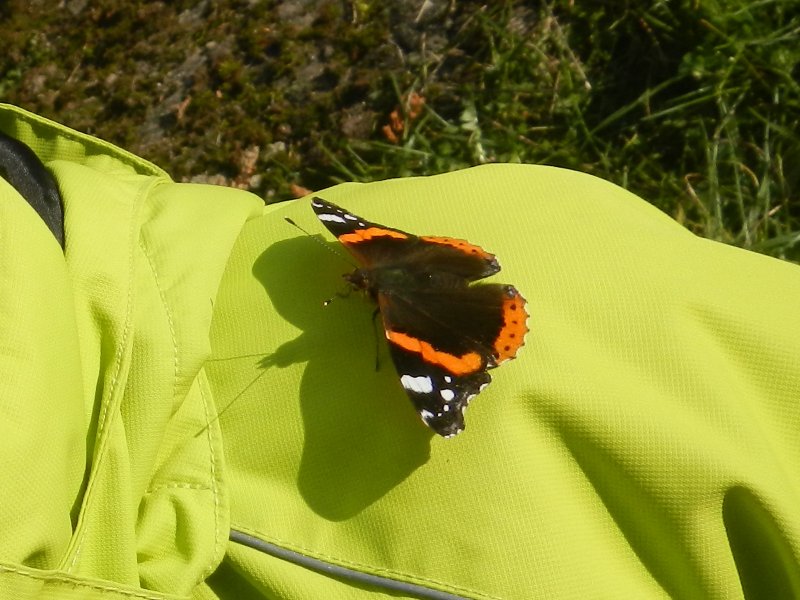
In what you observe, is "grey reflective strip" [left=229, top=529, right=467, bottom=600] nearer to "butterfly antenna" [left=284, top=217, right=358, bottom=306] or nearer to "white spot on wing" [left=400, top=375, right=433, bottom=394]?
"white spot on wing" [left=400, top=375, right=433, bottom=394]

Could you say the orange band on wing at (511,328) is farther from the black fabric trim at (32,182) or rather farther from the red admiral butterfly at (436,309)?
the black fabric trim at (32,182)

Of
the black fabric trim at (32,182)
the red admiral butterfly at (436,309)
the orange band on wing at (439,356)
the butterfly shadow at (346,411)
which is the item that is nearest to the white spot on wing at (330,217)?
the red admiral butterfly at (436,309)

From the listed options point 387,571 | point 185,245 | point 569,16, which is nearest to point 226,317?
point 185,245

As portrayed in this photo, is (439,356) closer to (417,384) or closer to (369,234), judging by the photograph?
(417,384)

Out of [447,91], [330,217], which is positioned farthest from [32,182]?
[447,91]

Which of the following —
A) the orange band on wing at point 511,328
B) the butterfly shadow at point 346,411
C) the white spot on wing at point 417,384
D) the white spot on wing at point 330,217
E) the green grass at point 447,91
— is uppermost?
the white spot on wing at point 330,217
